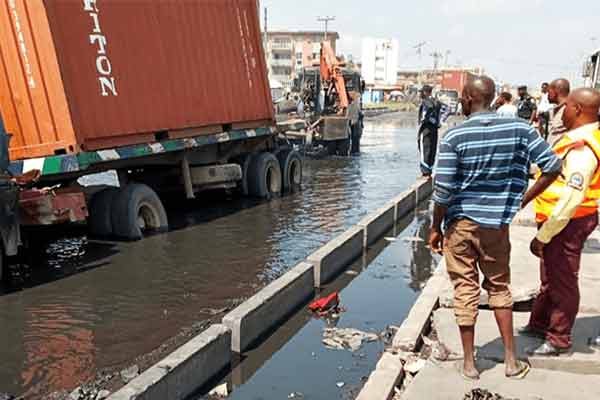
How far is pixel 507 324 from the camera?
368cm

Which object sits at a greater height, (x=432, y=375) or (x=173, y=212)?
(x=432, y=375)

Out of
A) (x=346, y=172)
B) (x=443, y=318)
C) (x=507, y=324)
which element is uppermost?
(x=507, y=324)

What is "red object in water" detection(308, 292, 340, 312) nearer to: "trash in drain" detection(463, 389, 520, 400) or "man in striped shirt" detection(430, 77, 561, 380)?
"man in striped shirt" detection(430, 77, 561, 380)

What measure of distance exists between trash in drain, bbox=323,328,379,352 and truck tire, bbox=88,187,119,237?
4193mm

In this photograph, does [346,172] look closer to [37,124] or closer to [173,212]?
[173,212]

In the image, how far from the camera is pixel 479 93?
11.5 ft

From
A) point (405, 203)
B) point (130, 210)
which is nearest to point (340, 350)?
point (130, 210)

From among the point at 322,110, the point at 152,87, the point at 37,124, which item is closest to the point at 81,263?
the point at 37,124

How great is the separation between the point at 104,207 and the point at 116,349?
381cm

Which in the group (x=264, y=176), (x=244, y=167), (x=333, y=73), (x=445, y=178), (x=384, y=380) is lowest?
(x=264, y=176)

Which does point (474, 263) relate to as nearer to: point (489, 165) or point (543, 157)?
point (489, 165)

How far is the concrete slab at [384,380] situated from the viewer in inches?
150

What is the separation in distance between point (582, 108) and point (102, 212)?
6.45 metres

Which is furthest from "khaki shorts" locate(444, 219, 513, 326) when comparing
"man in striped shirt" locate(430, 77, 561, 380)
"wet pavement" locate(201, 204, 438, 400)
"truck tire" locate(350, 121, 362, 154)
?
"truck tire" locate(350, 121, 362, 154)
